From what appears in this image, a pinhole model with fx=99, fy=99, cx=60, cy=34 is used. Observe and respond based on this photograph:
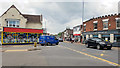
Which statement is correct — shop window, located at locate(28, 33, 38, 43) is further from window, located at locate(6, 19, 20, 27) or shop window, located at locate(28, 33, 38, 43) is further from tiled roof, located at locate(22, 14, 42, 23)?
tiled roof, located at locate(22, 14, 42, 23)

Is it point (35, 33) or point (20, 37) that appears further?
point (35, 33)

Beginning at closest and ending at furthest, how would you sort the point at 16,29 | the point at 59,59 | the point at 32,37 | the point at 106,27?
1. the point at 59,59
2. the point at 16,29
3. the point at 106,27
4. the point at 32,37

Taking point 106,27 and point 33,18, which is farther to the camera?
point 33,18

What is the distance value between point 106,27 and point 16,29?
19936 millimetres

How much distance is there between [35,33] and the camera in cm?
2352

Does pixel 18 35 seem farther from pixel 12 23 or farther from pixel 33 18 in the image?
pixel 33 18

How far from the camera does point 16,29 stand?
2111 cm

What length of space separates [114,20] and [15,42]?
2154cm

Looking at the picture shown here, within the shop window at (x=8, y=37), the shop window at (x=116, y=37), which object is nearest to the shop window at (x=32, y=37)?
the shop window at (x=8, y=37)

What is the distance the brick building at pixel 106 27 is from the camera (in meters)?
20.7

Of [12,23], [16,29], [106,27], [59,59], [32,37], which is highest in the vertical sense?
[12,23]

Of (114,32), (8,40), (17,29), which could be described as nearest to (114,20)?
(114,32)

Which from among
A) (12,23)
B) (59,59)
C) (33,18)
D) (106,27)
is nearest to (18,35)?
(12,23)

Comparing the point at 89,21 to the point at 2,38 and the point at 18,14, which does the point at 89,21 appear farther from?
the point at 2,38
